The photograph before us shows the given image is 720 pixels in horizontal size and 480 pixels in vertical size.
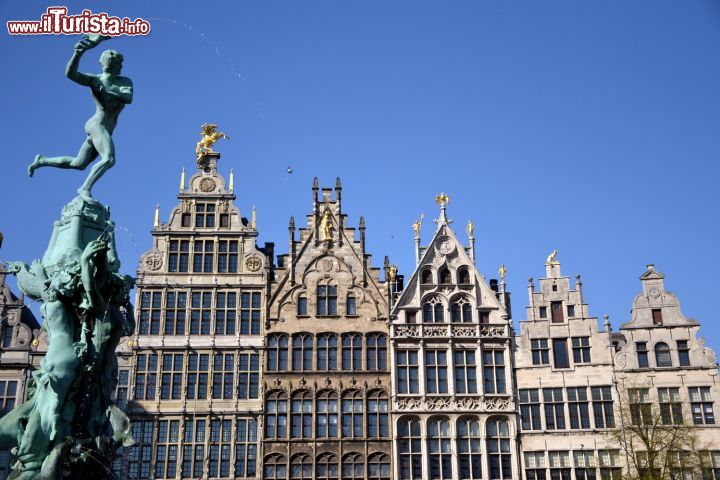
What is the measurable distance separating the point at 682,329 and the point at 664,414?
429cm

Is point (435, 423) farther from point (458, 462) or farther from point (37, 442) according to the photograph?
point (37, 442)

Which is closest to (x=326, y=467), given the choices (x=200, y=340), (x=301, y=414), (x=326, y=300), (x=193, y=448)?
(x=301, y=414)

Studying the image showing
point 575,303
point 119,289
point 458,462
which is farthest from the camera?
point 575,303

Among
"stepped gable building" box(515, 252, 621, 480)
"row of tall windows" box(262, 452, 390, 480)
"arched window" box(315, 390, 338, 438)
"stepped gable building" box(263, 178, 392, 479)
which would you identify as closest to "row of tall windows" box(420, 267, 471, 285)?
"stepped gable building" box(263, 178, 392, 479)

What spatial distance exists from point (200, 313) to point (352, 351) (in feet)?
24.2

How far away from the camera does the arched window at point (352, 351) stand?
137ft

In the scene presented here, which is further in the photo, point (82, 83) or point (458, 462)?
point (458, 462)

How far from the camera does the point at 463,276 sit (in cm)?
4366

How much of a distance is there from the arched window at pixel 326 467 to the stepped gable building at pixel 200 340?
2.83 m

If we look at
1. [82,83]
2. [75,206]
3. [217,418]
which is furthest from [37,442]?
[217,418]

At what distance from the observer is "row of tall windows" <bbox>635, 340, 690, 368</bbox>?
137ft

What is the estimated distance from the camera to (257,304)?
1670 inches

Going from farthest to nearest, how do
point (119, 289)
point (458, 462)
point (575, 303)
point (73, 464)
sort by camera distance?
point (575, 303)
point (458, 462)
point (119, 289)
point (73, 464)

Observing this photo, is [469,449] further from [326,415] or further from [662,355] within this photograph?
[662,355]
